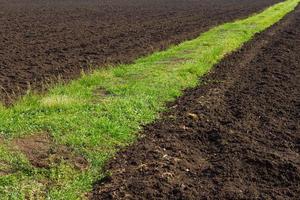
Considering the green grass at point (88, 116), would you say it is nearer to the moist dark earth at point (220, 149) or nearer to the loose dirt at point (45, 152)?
the loose dirt at point (45, 152)

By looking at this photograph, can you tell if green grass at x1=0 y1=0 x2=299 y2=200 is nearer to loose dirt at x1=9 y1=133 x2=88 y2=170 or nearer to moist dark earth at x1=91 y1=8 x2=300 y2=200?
loose dirt at x1=9 y1=133 x2=88 y2=170

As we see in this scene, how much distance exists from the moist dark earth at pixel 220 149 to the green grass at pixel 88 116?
0.32 metres

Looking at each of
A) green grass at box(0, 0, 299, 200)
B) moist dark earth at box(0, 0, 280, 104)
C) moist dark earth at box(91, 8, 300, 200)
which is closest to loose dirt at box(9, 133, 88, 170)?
green grass at box(0, 0, 299, 200)

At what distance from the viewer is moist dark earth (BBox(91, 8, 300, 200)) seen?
7.12 m

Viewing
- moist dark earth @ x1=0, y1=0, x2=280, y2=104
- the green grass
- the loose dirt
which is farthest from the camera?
moist dark earth @ x1=0, y1=0, x2=280, y2=104

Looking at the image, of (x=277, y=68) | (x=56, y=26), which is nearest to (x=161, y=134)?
(x=277, y=68)

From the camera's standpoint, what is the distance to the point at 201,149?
8.66 metres

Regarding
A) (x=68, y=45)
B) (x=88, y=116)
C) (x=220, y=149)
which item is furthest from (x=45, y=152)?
(x=68, y=45)

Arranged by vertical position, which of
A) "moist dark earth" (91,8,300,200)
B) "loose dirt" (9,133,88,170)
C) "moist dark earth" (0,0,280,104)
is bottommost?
"moist dark earth" (0,0,280,104)

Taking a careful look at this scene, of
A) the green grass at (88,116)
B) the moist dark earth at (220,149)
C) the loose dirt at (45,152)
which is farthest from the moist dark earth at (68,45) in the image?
the moist dark earth at (220,149)

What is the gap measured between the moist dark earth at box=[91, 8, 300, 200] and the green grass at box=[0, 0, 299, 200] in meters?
0.32

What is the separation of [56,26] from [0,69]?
14.2m

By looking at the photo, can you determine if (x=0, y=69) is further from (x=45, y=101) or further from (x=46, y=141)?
(x=46, y=141)

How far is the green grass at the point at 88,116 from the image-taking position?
23.3 ft
